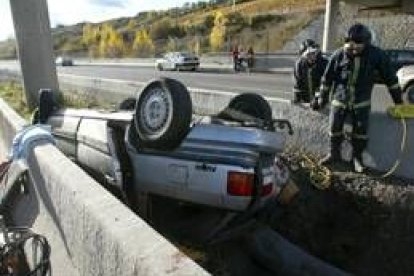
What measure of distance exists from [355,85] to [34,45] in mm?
7730

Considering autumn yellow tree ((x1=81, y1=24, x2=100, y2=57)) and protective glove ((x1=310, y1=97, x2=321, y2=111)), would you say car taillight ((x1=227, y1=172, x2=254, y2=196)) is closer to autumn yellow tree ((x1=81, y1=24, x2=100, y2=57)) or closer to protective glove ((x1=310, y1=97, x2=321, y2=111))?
protective glove ((x1=310, y1=97, x2=321, y2=111))

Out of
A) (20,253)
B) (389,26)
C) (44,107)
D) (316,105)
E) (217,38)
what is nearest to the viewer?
(20,253)

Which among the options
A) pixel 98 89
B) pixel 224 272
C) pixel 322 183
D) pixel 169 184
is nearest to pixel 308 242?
pixel 322 183

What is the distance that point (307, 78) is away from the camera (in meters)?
11.1

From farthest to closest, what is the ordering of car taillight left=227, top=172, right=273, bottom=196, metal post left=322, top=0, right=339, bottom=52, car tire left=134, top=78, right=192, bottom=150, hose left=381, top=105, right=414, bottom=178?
metal post left=322, top=0, right=339, bottom=52 < hose left=381, top=105, right=414, bottom=178 < car tire left=134, top=78, right=192, bottom=150 < car taillight left=227, top=172, right=273, bottom=196

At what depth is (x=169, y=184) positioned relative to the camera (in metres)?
6.16

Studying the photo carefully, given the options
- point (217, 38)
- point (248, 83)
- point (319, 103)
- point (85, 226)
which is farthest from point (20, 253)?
point (217, 38)

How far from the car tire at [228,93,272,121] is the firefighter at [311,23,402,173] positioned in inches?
52.2

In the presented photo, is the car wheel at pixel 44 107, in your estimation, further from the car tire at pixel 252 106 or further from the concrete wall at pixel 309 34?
the concrete wall at pixel 309 34

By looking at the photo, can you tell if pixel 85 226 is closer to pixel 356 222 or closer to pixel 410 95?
pixel 356 222

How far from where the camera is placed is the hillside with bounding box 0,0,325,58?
60216 mm

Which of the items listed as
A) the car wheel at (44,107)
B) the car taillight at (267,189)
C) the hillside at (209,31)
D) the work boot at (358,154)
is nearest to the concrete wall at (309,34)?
the hillside at (209,31)

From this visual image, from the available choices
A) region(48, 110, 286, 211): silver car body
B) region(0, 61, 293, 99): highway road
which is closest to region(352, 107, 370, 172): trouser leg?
region(48, 110, 286, 211): silver car body

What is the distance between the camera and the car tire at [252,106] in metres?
7.16
